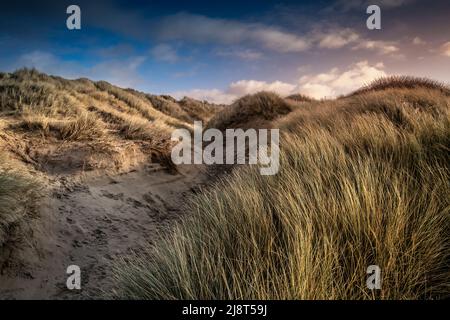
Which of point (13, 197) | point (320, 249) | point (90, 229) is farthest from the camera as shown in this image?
point (90, 229)

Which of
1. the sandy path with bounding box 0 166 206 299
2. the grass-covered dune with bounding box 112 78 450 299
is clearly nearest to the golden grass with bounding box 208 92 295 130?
the sandy path with bounding box 0 166 206 299

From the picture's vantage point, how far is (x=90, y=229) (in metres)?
4.39

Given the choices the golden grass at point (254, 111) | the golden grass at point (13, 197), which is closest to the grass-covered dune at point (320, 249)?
the golden grass at point (13, 197)

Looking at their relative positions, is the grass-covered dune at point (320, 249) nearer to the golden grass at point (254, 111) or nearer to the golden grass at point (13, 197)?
the golden grass at point (13, 197)

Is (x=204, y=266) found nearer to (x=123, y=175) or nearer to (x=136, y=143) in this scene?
(x=123, y=175)

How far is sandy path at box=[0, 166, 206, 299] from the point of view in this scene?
10.8 feet

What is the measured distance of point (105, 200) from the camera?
5.13 metres

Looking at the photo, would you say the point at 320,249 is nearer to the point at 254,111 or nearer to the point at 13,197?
the point at 13,197

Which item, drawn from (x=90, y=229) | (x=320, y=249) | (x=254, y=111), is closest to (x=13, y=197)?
(x=90, y=229)

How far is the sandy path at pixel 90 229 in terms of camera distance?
3.30 m

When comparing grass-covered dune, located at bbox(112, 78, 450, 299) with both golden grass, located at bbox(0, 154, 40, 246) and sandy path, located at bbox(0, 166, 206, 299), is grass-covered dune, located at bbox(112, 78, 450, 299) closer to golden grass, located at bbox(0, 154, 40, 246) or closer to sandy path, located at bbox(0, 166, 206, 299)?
sandy path, located at bbox(0, 166, 206, 299)

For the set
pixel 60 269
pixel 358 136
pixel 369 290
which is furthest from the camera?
pixel 358 136
